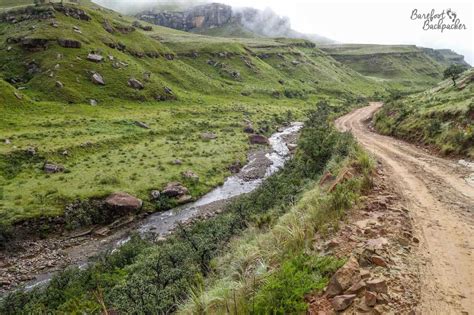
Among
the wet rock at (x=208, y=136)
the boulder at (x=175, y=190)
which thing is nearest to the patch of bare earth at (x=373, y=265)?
the boulder at (x=175, y=190)

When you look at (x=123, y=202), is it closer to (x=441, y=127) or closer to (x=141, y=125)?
(x=141, y=125)

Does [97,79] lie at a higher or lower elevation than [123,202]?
higher

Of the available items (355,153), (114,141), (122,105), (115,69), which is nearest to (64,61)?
(115,69)

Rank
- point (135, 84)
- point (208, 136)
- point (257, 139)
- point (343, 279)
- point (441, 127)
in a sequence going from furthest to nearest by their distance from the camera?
point (135, 84), point (257, 139), point (208, 136), point (441, 127), point (343, 279)

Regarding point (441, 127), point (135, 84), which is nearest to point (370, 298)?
point (441, 127)

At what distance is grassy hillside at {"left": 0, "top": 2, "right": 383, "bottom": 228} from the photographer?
43.4 metres

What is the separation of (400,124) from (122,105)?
64413mm

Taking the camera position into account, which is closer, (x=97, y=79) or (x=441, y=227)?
(x=441, y=227)

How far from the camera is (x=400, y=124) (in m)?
39.7

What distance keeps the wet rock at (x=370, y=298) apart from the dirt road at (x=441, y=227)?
981mm

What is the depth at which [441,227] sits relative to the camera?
11125 millimetres

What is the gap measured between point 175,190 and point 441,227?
118 feet

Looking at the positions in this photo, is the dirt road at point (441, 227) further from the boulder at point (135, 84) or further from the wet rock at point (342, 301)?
the boulder at point (135, 84)

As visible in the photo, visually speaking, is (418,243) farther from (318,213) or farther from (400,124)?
(400,124)
